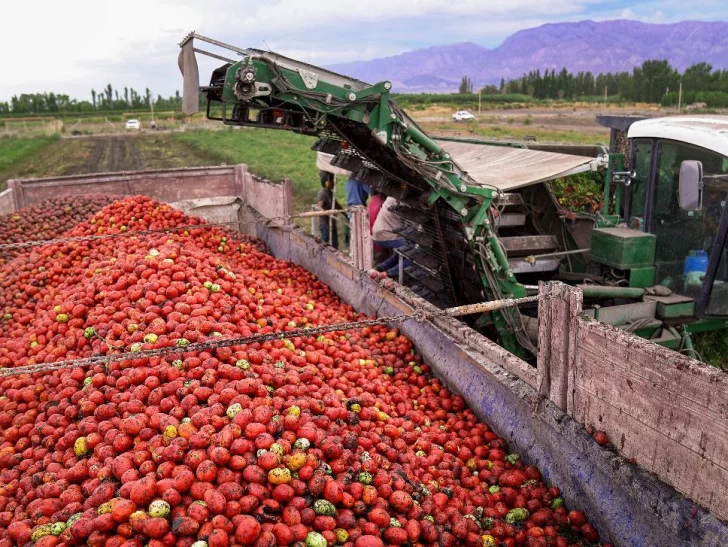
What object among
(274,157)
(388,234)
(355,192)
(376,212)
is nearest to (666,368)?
(388,234)

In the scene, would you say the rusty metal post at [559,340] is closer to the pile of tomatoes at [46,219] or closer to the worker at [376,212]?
the worker at [376,212]

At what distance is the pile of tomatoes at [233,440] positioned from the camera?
2.73 m

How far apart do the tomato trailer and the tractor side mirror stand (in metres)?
1.95

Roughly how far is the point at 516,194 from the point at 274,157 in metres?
26.4

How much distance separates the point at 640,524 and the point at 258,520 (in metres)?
1.80

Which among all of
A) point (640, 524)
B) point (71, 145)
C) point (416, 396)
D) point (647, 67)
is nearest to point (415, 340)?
point (416, 396)

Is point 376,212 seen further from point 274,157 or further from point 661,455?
point 274,157

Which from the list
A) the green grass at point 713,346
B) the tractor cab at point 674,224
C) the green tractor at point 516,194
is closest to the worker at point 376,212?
the green tractor at point 516,194

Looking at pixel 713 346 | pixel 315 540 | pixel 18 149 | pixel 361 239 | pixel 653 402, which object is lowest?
pixel 713 346

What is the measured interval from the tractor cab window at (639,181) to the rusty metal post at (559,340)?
3066 mm

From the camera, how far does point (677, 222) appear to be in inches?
217

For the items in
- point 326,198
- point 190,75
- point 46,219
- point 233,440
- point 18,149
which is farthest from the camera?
point 18,149

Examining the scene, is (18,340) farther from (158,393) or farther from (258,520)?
(258,520)

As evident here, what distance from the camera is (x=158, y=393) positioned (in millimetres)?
3418
